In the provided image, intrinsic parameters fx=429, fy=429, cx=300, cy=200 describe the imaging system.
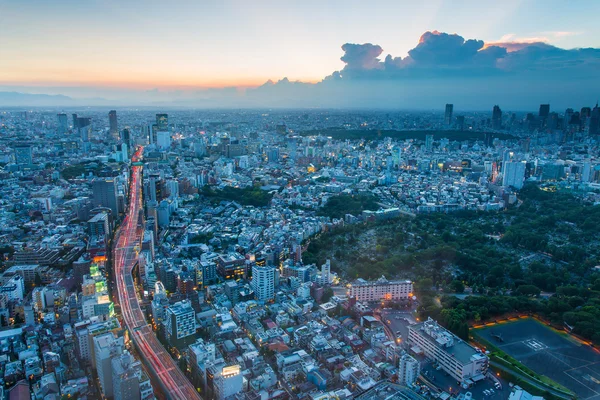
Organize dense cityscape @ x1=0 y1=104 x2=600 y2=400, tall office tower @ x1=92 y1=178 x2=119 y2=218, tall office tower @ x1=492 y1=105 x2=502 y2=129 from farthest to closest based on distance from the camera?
tall office tower @ x1=492 y1=105 x2=502 y2=129
tall office tower @ x1=92 y1=178 x2=119 y2=218
dense cityscape @ x1=0 y1=104 x2=600 y2=400

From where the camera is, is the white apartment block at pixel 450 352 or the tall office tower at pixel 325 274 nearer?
the white apartment block at pixel 450 352

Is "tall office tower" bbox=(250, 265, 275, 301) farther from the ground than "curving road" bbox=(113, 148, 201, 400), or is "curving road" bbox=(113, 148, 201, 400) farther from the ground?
"tall office tower" bbox=(250, 265, 275, 301)

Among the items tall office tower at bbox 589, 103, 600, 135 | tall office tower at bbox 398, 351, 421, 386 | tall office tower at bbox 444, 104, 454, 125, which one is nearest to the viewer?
tall office tower at bbox 398, 351, 421, 386

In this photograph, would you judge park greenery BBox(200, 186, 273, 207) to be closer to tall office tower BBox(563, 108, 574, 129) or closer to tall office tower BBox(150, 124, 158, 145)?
tall office tower BBox(150, 124, 158, 145)

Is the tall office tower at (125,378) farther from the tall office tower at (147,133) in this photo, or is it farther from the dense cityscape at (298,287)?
the tall office tower at (147,133)

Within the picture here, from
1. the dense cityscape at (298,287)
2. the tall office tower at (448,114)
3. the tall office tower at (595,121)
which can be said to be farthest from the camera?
the tall office tower at (448,114)

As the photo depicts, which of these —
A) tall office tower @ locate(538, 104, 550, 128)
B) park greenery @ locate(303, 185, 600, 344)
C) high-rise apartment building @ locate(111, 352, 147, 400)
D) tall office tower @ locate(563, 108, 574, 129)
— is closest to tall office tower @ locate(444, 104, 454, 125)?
tall office tower @ locate(538, 104, 550, 128)

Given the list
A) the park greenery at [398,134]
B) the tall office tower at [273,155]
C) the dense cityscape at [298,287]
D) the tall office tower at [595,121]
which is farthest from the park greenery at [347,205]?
the tall office tower at [595,121]

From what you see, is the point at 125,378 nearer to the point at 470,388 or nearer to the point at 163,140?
the point at 470,388
